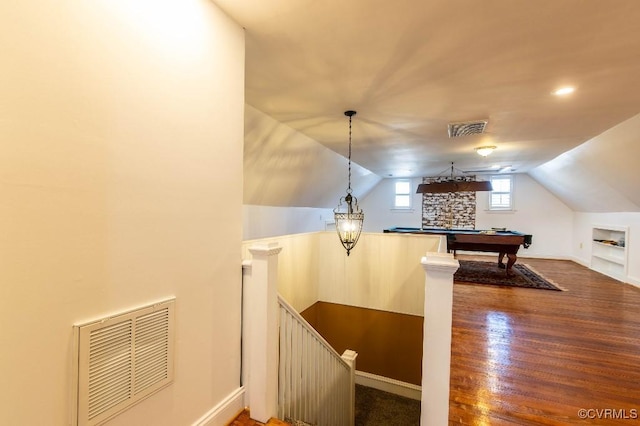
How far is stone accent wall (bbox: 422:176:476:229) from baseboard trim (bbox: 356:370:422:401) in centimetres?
556

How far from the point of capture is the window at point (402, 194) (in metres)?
9.55

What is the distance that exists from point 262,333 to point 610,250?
27.2 feet

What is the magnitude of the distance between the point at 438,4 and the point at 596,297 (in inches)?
218

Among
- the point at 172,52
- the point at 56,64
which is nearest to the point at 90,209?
the point at 56,64

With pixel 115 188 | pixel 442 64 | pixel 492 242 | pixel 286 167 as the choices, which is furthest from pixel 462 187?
pixel 115 188

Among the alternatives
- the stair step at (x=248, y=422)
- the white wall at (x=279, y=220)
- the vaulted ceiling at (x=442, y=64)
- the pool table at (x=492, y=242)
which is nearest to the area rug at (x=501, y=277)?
the pool table at (x=492, y=242)

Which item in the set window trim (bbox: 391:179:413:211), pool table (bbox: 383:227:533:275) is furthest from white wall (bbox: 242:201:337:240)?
pool table (bbox: 383:227:533:275)

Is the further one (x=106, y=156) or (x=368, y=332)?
(x=368, y=332)

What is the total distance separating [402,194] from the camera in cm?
965

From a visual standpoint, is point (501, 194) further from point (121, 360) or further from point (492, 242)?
point (121, 360)

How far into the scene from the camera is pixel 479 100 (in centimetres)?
310

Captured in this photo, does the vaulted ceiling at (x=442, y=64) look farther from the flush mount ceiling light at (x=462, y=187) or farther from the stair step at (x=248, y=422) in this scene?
the stair step at (x=248, y=422)

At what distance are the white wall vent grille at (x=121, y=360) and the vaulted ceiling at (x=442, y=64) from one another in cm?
186

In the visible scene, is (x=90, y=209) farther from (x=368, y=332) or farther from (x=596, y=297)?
(x=596, y=297)
